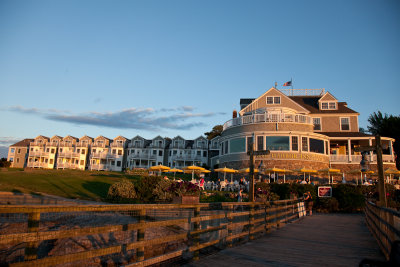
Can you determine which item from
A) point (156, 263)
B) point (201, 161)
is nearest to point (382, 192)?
point (156, 263)

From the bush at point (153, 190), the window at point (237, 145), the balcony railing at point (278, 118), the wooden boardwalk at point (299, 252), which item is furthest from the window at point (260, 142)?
the wooden boardwalk at point (299, 252)

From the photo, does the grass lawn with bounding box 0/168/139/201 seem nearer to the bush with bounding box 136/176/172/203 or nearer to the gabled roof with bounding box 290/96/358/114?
the bush with bounding box 136/176/172/203

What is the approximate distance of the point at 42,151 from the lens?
2665 inches

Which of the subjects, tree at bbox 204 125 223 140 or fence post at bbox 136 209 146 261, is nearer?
fence post at bbox 136 209 146 261

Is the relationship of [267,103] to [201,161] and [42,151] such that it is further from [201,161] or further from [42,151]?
[42,151]

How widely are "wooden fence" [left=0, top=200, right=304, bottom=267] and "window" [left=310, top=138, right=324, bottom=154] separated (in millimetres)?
20297

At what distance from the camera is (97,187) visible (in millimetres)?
26016

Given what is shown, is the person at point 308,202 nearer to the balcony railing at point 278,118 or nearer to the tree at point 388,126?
the balcony railing at point 278,118

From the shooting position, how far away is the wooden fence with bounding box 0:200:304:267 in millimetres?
3434

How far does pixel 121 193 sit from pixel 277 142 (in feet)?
61.1

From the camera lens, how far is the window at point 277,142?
31781 millimetres

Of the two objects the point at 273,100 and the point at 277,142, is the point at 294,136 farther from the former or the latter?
the point at 273,100

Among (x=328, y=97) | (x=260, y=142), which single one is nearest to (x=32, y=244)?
(x=260, y=142)

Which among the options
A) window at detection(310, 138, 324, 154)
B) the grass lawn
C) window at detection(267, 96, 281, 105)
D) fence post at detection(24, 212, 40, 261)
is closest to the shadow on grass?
the grass lawn
